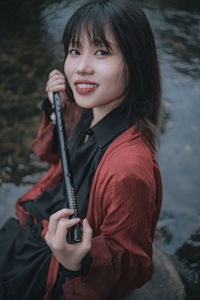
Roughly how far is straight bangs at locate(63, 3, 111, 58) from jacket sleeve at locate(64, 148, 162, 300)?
0.40 metres

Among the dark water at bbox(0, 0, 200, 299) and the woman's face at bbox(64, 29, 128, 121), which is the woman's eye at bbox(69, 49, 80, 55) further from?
the dark water at bbox(0, 0, 200, 299)

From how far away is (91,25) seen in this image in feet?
3.47

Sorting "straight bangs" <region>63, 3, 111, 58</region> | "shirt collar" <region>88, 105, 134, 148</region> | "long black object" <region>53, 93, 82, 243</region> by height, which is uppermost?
"straight bangs" <region>63, 3, 111, 58</region>

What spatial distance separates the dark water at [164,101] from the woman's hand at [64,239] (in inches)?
38.2

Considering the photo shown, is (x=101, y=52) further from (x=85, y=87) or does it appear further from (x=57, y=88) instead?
(x=57, y=88)

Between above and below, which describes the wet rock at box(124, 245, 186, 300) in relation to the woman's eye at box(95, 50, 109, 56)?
below

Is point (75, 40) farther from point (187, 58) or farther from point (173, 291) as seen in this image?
point (187, 58)

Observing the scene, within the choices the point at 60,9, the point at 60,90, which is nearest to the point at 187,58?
the point at 60,9

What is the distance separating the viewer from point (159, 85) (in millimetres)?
1261

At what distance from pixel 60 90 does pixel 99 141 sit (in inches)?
17.5

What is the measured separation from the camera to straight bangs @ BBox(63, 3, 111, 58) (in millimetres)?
1042

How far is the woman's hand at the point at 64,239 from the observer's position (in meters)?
0.87

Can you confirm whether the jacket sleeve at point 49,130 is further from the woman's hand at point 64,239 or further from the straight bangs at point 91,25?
the woman's hand at point 64,239

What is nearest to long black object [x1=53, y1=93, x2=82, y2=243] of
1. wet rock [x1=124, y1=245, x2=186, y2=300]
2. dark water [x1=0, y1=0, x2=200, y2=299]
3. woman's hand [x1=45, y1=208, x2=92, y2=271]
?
woman's hand [x1=45, y1=208, x2=92, y2=271]
